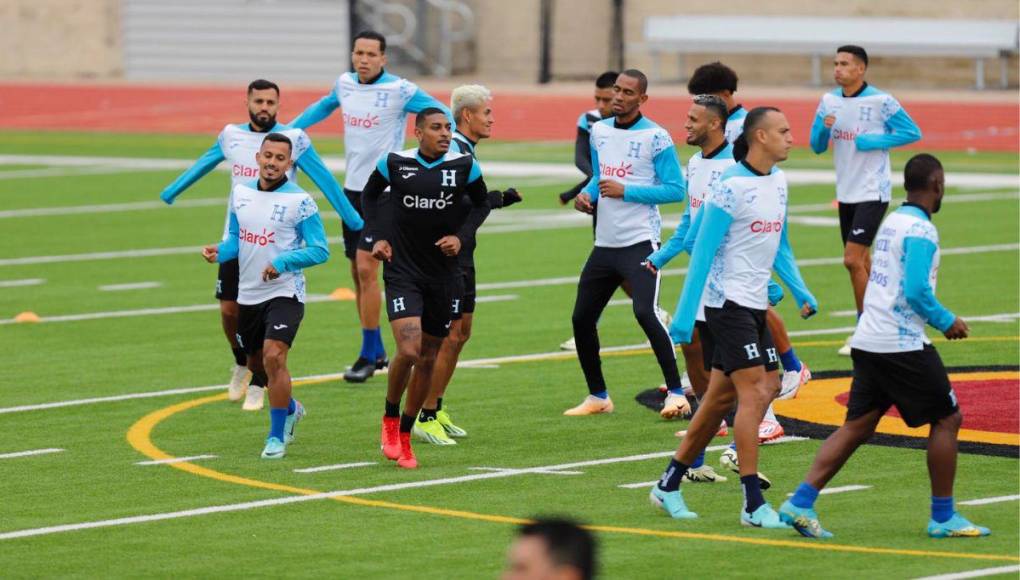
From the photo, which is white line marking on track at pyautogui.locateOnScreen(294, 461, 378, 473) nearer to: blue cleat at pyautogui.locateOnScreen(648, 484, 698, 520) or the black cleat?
blue cleat at pyautogui.locateOnScreen(648, 484, 698, 520)

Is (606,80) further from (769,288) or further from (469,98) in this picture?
(769,288)

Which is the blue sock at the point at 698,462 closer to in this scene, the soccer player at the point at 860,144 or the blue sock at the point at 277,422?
the blue sock at the point at 277,422

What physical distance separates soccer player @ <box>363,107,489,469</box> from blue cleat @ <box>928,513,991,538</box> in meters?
3.42

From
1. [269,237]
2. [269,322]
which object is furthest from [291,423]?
[269,237]

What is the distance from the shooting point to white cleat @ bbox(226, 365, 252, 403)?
15.0 metres

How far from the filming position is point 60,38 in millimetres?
54281

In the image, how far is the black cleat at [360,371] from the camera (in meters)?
15.9

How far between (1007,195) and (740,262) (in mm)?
19469

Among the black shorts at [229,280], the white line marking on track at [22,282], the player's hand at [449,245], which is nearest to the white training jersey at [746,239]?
the player's hand at [449,245]

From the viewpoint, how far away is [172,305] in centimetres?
2044

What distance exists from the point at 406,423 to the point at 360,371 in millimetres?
3348

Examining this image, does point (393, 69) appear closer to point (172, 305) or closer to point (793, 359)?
point (172, 305)

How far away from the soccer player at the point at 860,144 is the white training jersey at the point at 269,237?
491 cm

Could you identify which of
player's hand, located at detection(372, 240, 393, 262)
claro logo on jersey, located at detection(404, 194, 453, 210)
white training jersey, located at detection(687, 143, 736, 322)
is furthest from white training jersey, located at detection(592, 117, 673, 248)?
player's hand, located at detection(372, 240, 393, 262)
